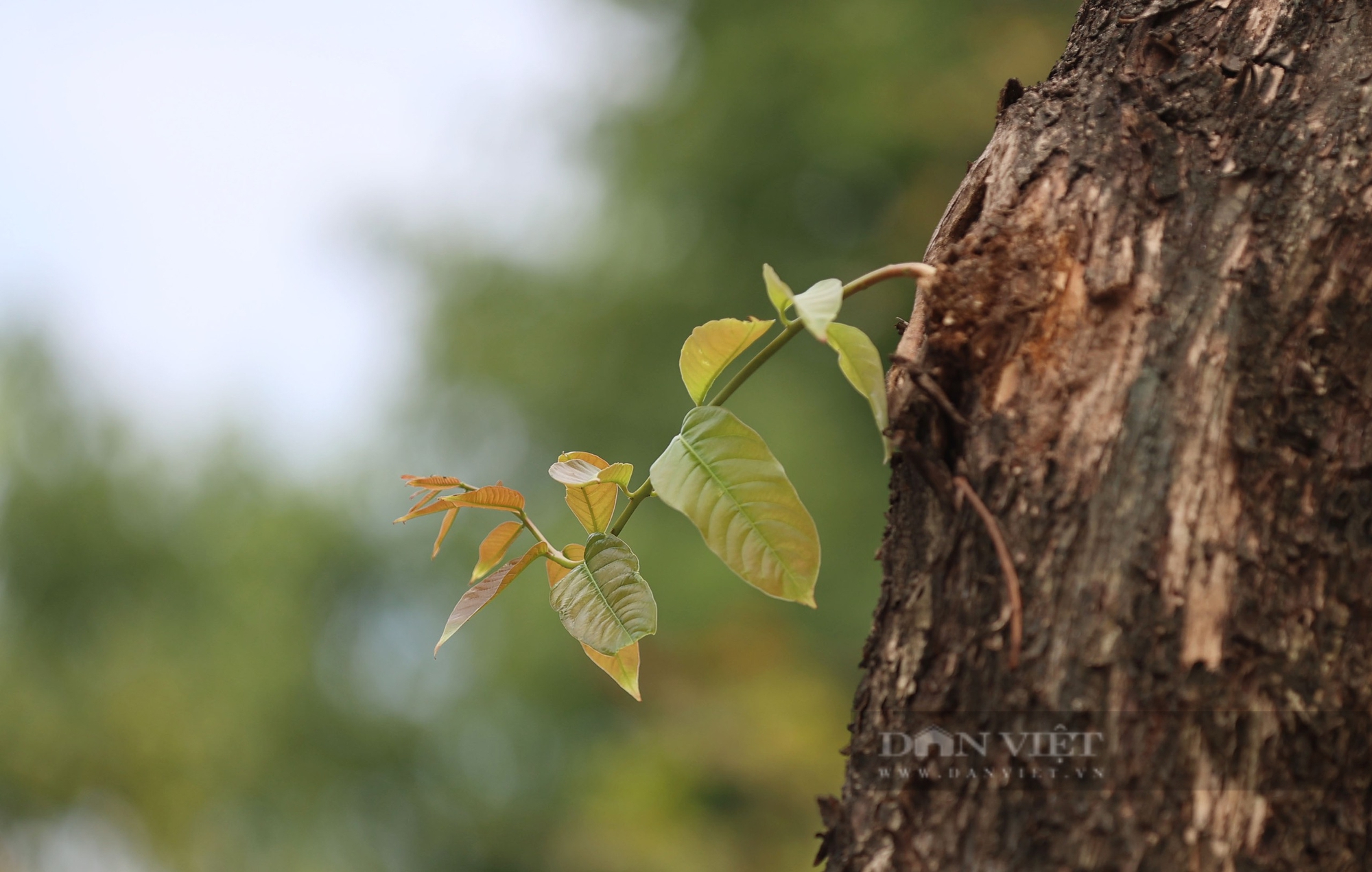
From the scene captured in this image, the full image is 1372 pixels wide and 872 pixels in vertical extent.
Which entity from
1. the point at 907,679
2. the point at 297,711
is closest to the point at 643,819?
the point at 297,711

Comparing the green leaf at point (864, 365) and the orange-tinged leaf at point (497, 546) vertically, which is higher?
the green leaf at point (864, 365)

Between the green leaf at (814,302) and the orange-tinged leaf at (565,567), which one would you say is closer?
the green leaf at (814,302)

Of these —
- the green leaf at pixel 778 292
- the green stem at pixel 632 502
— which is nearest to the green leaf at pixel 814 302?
the green leaf at pixel 778 292

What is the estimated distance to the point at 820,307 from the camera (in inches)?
14.6

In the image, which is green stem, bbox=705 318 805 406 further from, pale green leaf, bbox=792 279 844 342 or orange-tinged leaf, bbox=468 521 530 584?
orange-tinged leaf, bbox=468 521 530 584

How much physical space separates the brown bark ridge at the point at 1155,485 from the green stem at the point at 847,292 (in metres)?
0.02

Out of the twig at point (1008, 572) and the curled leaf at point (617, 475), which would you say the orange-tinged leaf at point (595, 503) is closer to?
the curled leaf at point (617, 475)

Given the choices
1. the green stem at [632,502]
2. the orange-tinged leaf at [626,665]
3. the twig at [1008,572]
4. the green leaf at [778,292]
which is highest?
the green leaf at [778,292]

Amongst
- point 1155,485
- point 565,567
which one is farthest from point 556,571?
point 1155,485

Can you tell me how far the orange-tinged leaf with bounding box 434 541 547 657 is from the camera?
1.51 feet

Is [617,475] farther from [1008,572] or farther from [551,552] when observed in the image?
[1008,572]

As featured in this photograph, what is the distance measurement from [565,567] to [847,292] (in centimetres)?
21

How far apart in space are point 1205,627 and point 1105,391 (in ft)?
0.31

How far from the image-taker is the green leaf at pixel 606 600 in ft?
1.40
